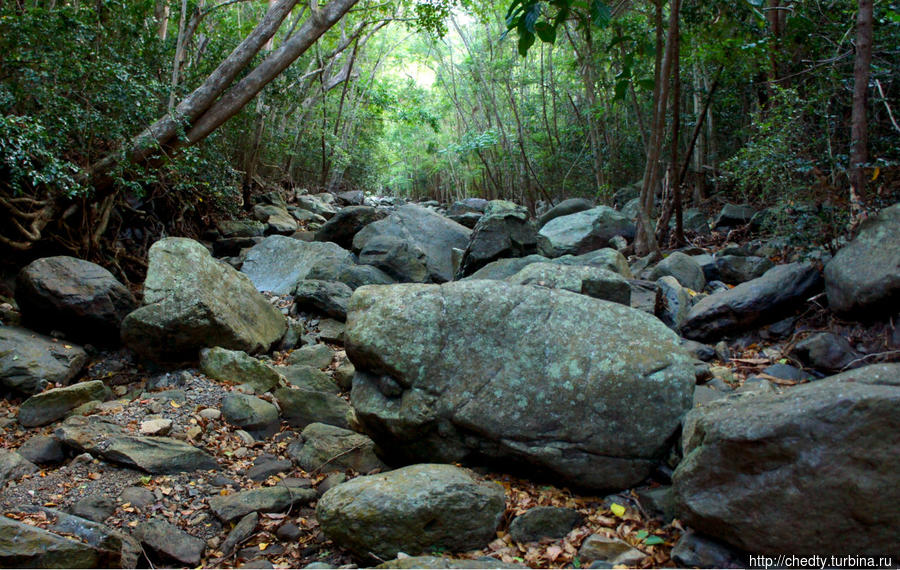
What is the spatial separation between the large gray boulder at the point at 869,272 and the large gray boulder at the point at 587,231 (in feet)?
15.8

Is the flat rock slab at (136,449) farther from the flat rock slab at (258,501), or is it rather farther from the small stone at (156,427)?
the flat rock slab at (258,501)

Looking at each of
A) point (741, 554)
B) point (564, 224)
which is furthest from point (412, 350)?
point (564, 224)

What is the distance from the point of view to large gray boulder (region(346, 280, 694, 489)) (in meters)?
3.45

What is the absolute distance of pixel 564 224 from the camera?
10227 millimetres

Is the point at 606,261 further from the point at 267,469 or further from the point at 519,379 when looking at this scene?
the point at 267,469

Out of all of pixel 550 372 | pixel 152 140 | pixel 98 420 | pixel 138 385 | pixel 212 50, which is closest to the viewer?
pixel 550 372

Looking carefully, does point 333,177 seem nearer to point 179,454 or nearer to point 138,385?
point 138,385

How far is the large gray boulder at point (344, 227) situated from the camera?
33.4 feet

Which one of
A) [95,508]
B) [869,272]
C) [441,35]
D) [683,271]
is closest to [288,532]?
[95,508]

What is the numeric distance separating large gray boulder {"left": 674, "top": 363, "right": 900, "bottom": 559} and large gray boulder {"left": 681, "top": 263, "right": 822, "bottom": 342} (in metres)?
2.65

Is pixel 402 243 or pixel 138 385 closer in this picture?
pixel 138 385

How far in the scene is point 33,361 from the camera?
16.9 ft

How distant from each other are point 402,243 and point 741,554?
6.55 metres

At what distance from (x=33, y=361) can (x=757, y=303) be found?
21.0 ft
